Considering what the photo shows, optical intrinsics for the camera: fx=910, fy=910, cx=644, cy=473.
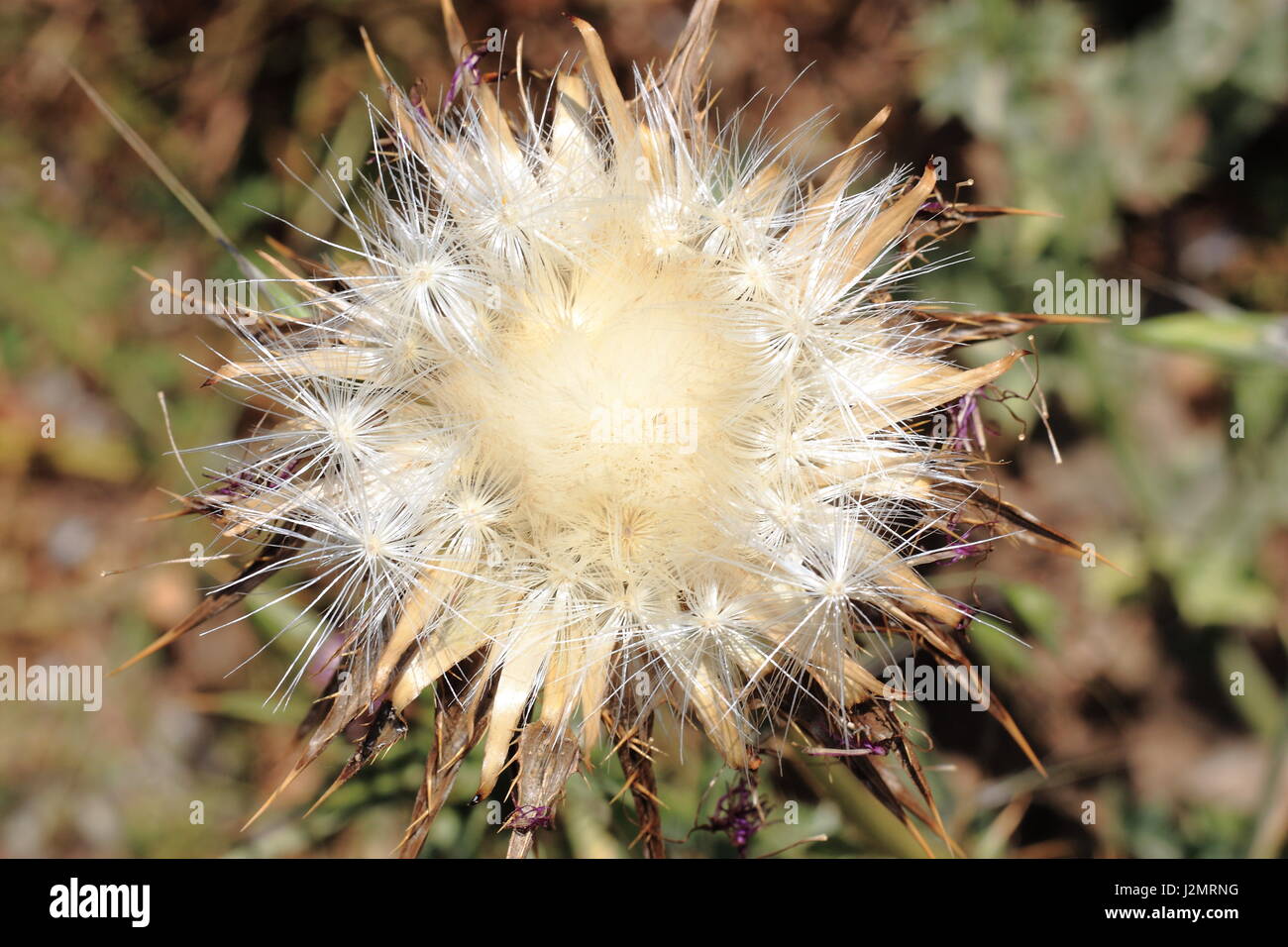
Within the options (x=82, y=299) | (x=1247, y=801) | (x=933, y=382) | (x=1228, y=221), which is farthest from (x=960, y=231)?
(x=82, y=299)

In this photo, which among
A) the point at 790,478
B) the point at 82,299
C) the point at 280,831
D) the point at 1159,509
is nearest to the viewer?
the point at 790,478

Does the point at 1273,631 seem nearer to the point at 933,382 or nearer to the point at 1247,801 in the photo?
the point at 1247,801

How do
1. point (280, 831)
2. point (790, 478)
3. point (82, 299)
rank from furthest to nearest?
point (82, 299) → point (280, 831) → point (790, 478)

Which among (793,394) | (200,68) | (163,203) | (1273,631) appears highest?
(200,68)

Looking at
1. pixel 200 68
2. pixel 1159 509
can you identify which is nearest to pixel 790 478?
pixel 1159 509

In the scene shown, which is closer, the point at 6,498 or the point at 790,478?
the point at 790,478

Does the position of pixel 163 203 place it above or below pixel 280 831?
above
